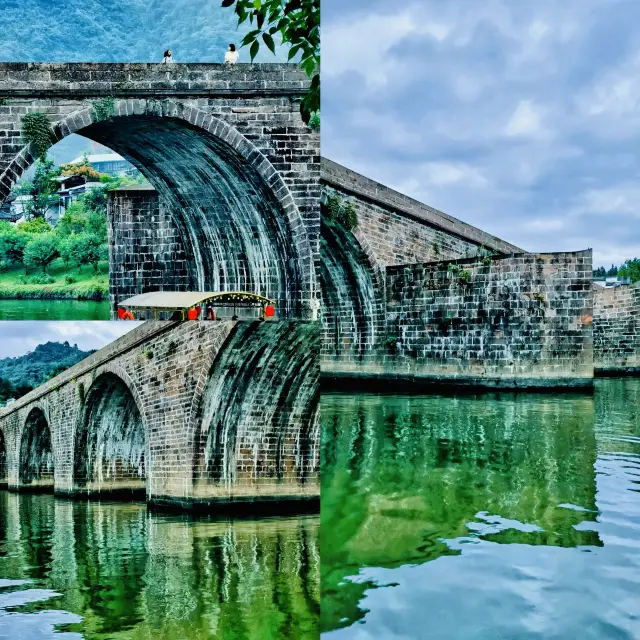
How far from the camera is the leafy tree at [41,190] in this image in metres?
4.27

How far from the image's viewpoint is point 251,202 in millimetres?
4793

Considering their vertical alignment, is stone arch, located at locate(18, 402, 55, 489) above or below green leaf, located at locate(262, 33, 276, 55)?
below

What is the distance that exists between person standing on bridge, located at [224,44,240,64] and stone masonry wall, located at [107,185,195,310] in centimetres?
74

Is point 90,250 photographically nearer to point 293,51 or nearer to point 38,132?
point 38,132

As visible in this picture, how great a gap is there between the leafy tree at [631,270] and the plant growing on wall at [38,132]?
2.67 metres

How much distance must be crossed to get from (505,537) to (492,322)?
240 inches

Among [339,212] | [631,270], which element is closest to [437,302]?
[339,212]

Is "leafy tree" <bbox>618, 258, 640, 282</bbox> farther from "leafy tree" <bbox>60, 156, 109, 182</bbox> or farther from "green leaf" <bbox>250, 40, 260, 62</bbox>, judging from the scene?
"leafy tree" <bbox>60, 156, 109, 182</bbox>

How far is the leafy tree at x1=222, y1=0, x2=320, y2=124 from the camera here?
4.36 meters

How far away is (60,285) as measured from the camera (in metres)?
4.11

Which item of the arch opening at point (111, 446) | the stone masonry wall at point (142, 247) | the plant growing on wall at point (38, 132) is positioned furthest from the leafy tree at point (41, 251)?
the arch opening at point (111, 446)

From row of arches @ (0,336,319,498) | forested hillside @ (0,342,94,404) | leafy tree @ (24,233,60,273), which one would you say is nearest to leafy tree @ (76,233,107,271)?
leafy tree @ (24,233,60,273)

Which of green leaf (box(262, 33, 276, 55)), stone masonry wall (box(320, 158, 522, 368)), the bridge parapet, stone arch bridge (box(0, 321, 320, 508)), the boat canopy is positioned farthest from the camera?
stone masonry wall (box(320, 158, 522, 368))

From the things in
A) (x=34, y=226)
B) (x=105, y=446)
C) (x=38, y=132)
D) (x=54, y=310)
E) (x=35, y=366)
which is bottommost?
(x=105, y=446)
